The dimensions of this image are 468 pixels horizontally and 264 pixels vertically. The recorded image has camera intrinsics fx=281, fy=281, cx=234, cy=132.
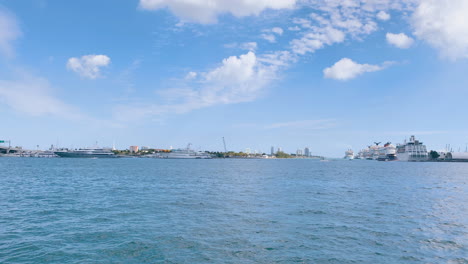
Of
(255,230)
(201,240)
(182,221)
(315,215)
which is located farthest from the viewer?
(315,215)

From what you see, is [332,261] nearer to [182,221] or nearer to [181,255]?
[181,255]

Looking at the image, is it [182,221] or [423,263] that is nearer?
[423,263]

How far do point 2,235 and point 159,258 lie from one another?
12.4 m

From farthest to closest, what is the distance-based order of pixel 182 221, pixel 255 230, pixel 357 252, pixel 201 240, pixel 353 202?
pixel 353 202 < pixel 182 221 < pixel 255 230 < pixel 201 240 < pixel 357 252

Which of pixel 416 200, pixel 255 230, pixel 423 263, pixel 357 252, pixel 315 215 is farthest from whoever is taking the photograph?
pixel 416 200

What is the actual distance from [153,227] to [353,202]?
81.1 feet

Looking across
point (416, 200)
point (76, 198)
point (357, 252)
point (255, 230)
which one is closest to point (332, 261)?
point (357, 252)

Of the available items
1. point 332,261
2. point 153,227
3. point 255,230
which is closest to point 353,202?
point 255,230

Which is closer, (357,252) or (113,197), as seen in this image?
(357,252)

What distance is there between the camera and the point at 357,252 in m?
17.1

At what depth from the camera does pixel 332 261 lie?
15.7 metres

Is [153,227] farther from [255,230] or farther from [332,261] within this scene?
[332,261]

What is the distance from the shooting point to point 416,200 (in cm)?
3747

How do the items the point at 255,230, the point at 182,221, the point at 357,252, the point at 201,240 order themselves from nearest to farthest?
the point at 357,252 < the point at 201,240 < the point at 255,230 < the point at 182,221
